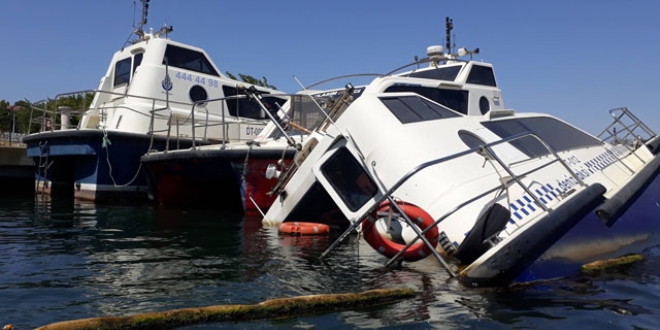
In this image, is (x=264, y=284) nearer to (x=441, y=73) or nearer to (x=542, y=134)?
(x=542, y=134)

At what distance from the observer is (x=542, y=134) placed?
667 centimetres

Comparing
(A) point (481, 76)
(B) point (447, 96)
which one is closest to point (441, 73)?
(A) point (481, 76)

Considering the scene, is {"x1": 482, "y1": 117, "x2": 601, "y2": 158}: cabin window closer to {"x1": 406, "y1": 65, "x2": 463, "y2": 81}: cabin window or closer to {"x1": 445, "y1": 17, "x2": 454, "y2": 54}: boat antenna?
{"x1": 406, "y1": 65, "x2": 463, "y2": 81}: cabin window

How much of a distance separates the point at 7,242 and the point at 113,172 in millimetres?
5778

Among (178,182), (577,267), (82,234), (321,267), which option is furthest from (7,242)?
(577,267)

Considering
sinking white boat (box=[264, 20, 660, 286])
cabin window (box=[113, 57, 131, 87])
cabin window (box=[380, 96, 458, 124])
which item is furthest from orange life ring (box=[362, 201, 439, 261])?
cabin window (box=[113, 57, 131, 87])

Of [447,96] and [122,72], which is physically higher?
[122,72]

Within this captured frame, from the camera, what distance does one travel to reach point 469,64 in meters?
13.6

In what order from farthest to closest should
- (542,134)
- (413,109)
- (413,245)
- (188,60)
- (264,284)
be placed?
(188,60) < (542,134) < (413,109) < (413,245) < (264,284)

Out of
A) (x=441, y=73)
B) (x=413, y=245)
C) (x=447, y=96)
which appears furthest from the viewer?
(x=441, y=73)

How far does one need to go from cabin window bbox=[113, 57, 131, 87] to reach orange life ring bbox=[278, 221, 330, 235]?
913cm

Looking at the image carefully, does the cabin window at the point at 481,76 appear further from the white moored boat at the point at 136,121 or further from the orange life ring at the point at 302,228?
the orange life ring at the point at 302,228

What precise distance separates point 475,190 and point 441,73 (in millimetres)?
9425

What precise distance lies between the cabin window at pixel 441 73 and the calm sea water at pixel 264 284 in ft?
25.0
